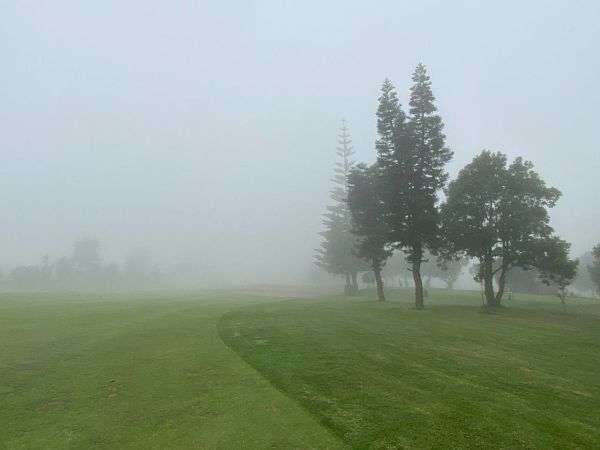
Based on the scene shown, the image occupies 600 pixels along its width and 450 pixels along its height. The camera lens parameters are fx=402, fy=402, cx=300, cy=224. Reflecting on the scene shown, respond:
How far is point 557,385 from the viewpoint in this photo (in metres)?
14.4

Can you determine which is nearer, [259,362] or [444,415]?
[444,415]

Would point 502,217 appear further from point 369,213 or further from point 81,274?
point 81,274

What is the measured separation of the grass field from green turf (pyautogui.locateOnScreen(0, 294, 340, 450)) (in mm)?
53

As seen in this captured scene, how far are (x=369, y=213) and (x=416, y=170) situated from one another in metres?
8.71

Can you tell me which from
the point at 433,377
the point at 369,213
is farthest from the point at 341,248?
the point at 433,377

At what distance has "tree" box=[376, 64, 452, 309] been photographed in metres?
Result: 39.7

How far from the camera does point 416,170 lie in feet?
132

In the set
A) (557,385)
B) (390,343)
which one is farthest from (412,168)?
(557,385)

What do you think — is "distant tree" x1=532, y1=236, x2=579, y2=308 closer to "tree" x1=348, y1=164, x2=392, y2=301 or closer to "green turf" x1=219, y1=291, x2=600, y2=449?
"green turf" x1=219, y1=291, x2=600, y2=449

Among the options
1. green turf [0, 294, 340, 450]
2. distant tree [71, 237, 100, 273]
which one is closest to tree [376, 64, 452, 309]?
green turf [0, 294, 340, 450]

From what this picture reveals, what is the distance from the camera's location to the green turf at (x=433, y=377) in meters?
10.0

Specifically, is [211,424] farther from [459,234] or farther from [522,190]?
[522,190]

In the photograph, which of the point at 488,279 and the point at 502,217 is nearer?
the point at 502,217

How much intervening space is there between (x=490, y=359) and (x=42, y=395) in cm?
1738
